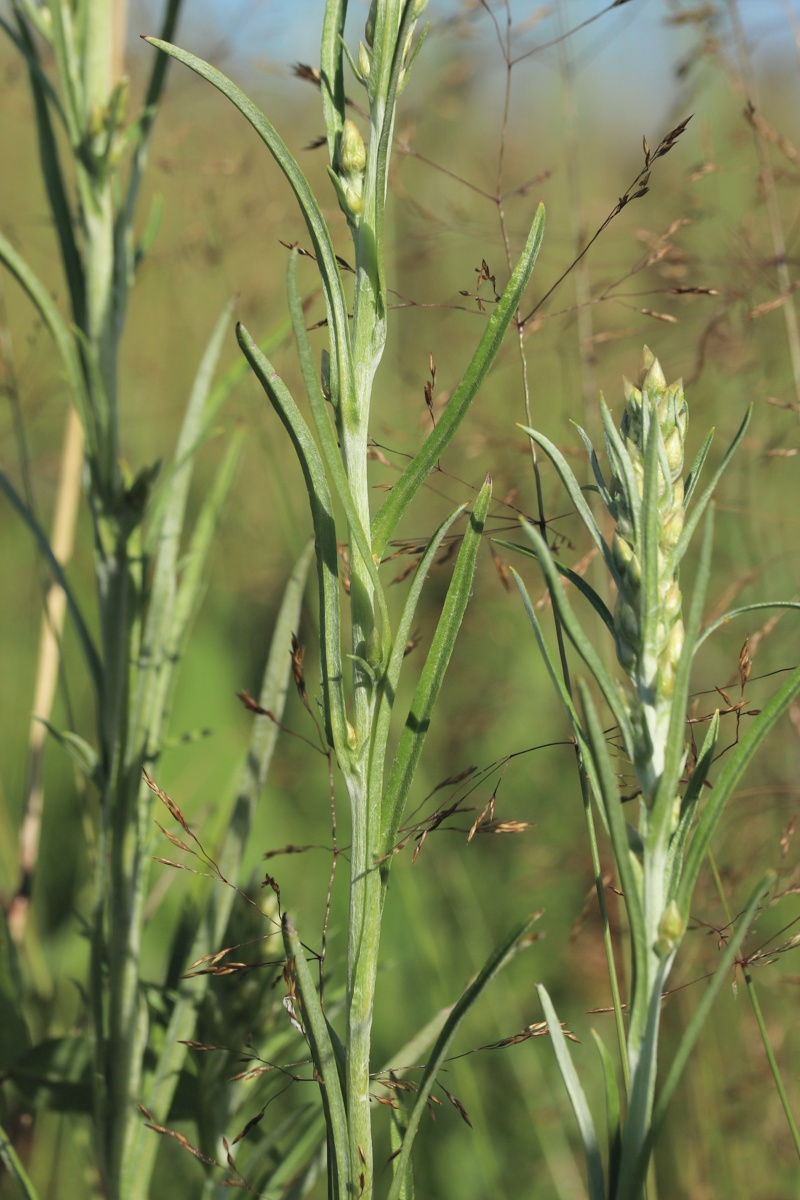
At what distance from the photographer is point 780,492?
3004 mm

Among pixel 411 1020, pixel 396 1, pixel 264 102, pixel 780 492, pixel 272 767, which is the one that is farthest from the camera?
pixel 264 102

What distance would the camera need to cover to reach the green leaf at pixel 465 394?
599 millimetres

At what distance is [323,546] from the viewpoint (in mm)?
609

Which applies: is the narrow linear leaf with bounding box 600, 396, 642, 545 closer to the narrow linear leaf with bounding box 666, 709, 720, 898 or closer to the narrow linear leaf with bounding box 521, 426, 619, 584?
the narrow linear leaf with bounding box 521, 426, 619, 584

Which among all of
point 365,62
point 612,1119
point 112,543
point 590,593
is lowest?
point 612,1119

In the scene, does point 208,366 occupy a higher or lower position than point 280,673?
higher

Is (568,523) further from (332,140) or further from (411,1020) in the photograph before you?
(332,140)

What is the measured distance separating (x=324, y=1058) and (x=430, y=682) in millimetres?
246

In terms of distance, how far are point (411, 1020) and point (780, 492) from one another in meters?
2.00

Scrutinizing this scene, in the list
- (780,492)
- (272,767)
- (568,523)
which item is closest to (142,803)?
(272,767)

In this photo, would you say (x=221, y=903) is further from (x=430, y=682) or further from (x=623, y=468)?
(x=623, y=468)

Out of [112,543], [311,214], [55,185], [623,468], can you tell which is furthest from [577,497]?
[55,185]

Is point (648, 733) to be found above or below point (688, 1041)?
above

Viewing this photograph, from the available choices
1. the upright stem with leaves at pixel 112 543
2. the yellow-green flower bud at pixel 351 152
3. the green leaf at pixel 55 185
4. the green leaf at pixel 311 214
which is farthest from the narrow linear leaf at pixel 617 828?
the green leaf at pixel 55 185
